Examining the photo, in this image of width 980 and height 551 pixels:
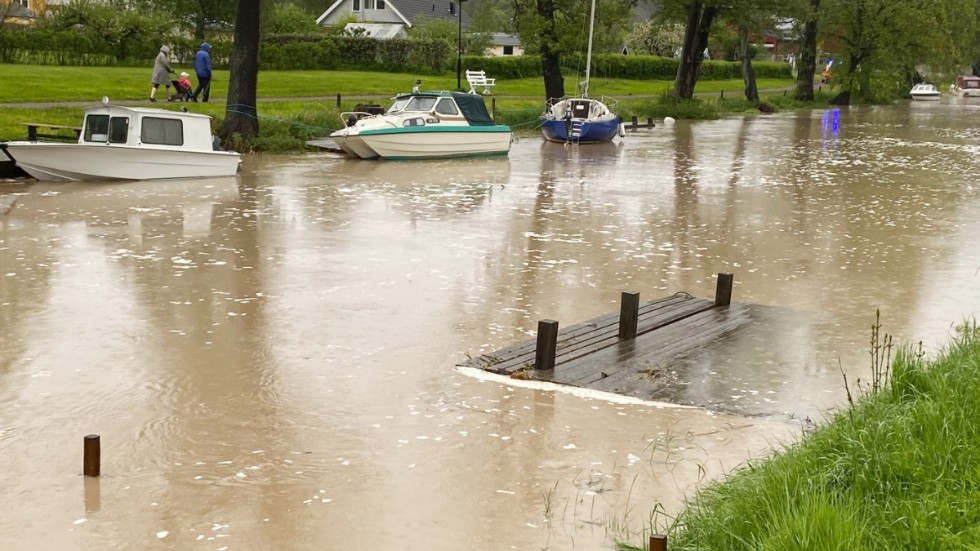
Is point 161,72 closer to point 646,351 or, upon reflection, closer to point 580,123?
point 580,123

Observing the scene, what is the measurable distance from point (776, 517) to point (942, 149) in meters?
36.2

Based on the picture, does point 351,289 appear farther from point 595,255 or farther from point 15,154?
point 15,154

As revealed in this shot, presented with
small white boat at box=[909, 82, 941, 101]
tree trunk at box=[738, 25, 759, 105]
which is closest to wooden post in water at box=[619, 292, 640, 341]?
tree trunk at box=[738, 25, 759, 105]

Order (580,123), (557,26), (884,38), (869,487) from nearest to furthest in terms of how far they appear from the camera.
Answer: (869,487)
(580,123)
(557,26)
(884,38)

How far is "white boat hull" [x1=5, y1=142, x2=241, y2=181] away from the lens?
23531mm

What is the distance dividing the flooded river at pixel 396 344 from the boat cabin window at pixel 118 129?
1.23 meters

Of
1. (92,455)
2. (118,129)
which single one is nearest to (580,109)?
(118,129)

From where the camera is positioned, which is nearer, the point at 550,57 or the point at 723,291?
the point at 723,291

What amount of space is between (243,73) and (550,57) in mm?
17667

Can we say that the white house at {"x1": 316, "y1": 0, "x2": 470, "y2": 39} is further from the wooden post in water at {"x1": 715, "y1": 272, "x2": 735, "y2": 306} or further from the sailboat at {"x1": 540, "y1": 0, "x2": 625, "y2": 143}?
the wooden post in water at {"x1": 715, "y1": 272, "x2": 735, "y2": 306}

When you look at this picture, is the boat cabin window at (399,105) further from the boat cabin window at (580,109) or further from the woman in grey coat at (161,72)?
the boat cabin window at (580,109)

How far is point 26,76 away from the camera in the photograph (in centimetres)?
3588

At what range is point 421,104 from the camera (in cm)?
3123

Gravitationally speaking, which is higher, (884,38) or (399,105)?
(884,38)
